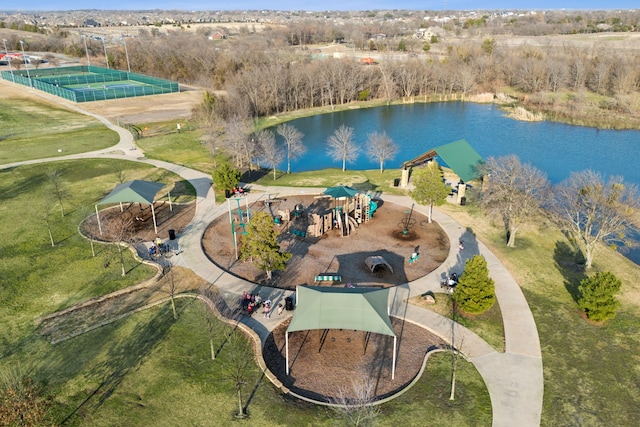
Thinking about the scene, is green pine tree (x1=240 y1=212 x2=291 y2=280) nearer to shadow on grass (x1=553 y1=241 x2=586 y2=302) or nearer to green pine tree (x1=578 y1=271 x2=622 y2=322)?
green pine tree (x1=578 y1=271 x2=622 y2=322)

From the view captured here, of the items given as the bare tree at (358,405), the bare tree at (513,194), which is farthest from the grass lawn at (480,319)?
the bare tree at (513,194)

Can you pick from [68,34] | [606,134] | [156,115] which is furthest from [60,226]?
[68,34]

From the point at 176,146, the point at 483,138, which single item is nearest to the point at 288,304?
the point at 176,146

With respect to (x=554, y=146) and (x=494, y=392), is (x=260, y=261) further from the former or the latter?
(x=554, y=146)

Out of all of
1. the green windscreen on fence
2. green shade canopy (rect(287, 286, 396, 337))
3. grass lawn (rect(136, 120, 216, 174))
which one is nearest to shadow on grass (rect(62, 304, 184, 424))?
green shade canopy (rect(287, 286, 396, 337))

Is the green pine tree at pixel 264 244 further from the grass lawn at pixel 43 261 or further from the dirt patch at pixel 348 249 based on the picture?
the grass lawn at pixel 43 261
